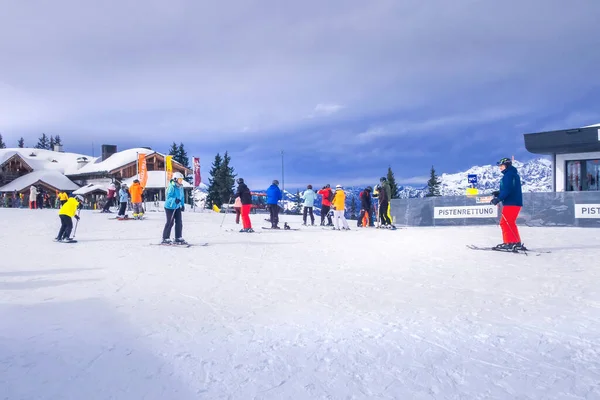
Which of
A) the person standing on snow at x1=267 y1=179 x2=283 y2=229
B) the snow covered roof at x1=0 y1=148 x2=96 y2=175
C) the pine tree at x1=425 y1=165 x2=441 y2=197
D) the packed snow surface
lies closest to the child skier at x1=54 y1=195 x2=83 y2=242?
the packed snow surface

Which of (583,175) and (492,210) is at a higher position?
(583,175)

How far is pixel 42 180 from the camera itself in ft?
165

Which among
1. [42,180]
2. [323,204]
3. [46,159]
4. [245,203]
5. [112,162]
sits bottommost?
[323,204]

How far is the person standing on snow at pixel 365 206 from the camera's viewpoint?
17500mm

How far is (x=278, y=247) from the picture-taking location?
10016mm

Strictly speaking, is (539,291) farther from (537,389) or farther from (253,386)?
(253,386)

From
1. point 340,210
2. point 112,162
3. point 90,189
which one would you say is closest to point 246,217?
point 340,210

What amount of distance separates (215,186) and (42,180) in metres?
23.4

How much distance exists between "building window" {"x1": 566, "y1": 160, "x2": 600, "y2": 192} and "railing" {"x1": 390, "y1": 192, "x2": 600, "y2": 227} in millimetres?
5199

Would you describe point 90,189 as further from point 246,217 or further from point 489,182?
point 489,182

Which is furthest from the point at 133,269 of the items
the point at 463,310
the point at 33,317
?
the point at 463,310

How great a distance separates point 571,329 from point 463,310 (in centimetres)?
100

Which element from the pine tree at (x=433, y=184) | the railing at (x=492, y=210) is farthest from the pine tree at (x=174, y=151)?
the railing at (x=492, y=210)

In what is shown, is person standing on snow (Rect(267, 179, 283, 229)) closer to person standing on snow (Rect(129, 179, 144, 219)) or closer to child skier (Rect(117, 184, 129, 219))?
person standing on snow (Rect(129, 179, 144, 219))
